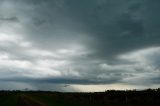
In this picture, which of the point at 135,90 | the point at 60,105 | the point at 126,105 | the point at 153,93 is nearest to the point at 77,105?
the point at 60,105

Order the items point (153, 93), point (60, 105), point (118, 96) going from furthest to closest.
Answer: point (118, 96) < point (153, 93) < point (60, 105)

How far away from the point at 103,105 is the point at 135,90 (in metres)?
30.2

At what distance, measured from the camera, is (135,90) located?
82375 mm

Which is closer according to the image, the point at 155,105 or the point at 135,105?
the point at 155,105

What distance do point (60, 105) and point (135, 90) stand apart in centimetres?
3438

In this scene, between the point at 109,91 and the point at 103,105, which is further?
the point at 109,91

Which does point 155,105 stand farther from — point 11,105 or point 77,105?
point 11,105

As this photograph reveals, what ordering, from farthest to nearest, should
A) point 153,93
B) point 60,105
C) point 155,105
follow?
point 153,93 < point 60,105 < point 155,105

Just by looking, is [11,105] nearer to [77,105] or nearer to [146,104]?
[77,105]

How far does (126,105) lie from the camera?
52000 millimetres

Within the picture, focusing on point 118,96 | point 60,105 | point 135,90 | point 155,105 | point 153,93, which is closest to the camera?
point 155,105

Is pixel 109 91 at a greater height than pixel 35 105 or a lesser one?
greater

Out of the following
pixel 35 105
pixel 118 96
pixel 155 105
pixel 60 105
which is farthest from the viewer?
pixel 118 96

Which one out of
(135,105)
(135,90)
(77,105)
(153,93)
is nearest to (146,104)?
(135,105)
